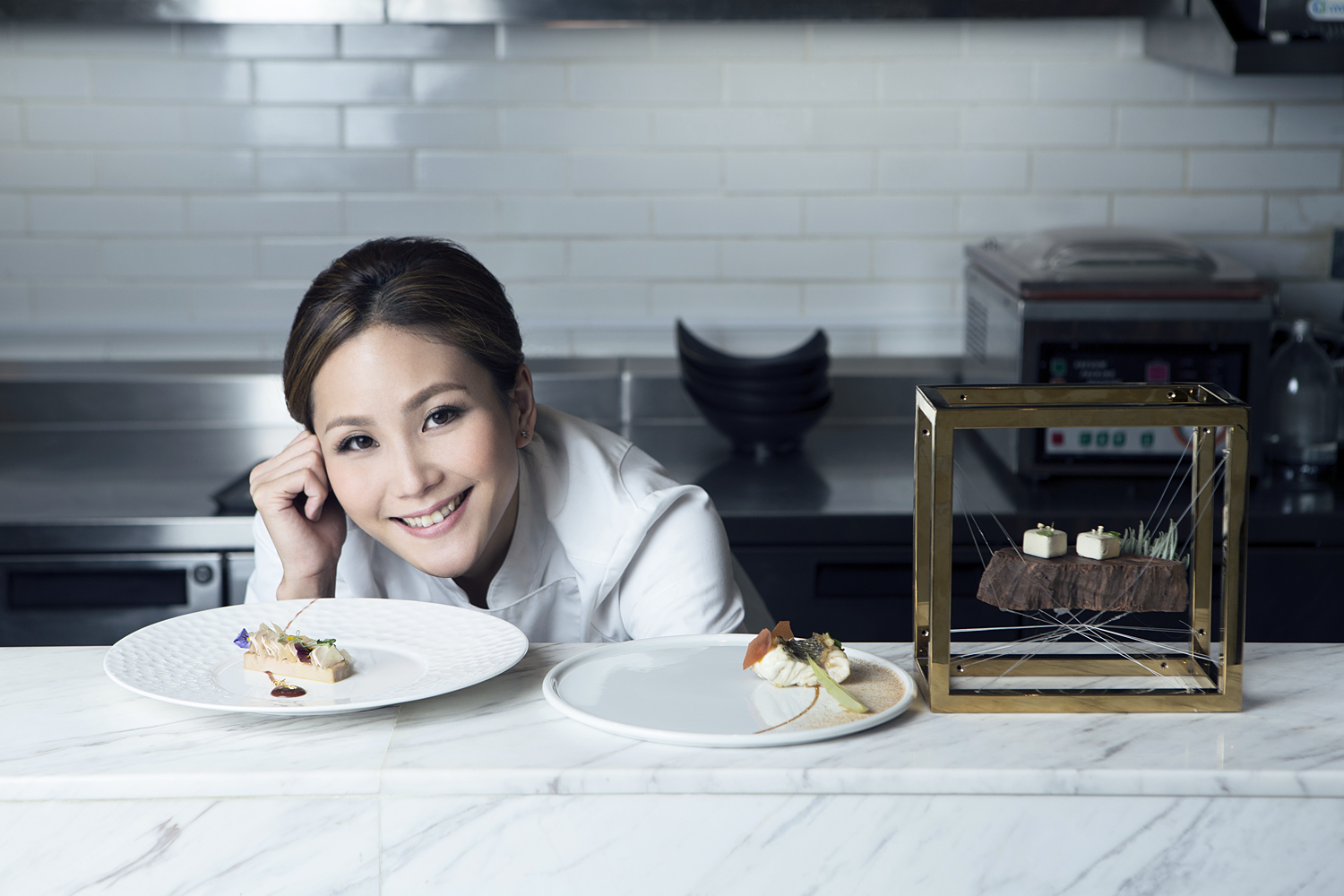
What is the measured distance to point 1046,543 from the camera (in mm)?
925

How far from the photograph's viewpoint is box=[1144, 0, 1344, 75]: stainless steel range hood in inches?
90.3

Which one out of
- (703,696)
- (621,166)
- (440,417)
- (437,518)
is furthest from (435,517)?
(621,166)

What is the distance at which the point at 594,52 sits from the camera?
9.60 feet

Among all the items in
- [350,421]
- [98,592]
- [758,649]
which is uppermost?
[350,421]

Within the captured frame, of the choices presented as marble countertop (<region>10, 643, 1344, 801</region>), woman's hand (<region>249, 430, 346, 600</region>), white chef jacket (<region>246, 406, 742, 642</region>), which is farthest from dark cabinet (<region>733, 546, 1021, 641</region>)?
marble countertop (<region>10, 643, 1344, 801</region>)

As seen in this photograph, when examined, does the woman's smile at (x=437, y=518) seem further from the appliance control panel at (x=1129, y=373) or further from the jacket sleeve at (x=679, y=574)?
the appliance control panel at (x=1129, y=373)

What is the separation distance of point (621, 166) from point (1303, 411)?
1.57m

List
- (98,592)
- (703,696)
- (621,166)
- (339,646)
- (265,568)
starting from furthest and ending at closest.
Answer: (621,166) < (98,592) < (265,568) < (339,646) < (703,696)

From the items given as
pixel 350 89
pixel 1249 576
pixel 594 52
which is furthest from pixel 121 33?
pixel 1249 576

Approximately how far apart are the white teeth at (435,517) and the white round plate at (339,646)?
0.24 metres

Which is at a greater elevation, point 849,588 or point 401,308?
point 401,308

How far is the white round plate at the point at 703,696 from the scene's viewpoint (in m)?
0.88

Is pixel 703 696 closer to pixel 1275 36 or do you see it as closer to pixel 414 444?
pixel 414 444

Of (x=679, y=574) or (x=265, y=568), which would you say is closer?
(x=679, y=574)
